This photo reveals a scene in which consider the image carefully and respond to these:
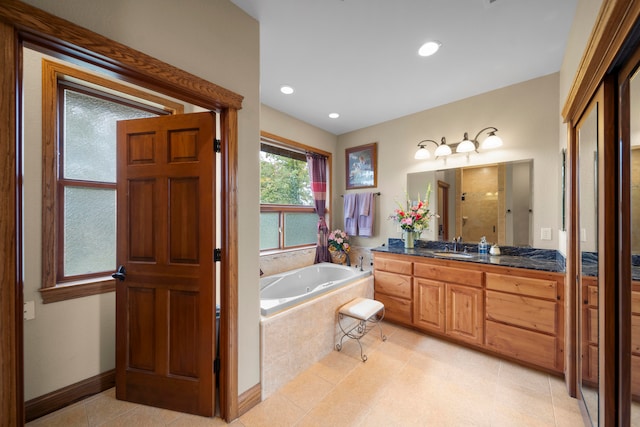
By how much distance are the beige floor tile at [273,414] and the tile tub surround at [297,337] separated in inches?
3.4

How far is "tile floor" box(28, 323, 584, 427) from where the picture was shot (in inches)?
60.3

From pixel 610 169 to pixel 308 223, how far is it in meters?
3.03

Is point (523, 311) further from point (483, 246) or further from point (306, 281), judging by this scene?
point (306, 281)

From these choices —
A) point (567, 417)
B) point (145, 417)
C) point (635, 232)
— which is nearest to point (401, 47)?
point (635, 232)

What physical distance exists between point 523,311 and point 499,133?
1824mm

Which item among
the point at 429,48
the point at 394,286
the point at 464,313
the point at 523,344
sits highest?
the point at 429,48

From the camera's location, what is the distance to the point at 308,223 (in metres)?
3.68

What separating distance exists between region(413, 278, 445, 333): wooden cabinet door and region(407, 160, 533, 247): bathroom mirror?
0.73 m

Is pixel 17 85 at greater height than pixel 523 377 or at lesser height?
greater

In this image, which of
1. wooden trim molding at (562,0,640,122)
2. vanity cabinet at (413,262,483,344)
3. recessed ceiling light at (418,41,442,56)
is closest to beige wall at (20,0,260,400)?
recessed ceiling light at (418,41,442,56)

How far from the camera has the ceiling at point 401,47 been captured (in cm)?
156

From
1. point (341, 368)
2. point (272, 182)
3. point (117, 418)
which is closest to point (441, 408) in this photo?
point (341, 368)

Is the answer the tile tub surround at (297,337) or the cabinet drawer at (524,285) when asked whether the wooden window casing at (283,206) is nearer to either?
the tile tub surround at (297,337)

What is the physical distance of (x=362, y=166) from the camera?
3701mm
